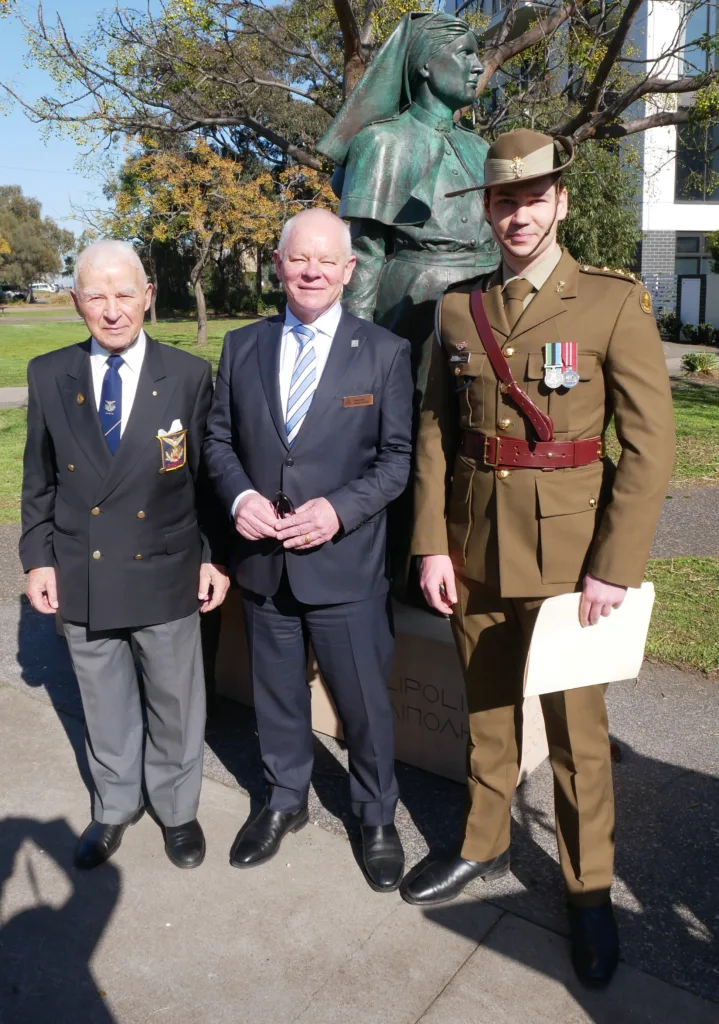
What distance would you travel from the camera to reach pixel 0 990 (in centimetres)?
235

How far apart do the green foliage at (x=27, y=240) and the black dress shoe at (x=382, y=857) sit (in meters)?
69.9

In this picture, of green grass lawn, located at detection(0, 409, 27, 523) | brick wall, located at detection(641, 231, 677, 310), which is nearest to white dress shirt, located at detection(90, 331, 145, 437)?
green grass lawn, located at detection(0, 409, 27, 523)

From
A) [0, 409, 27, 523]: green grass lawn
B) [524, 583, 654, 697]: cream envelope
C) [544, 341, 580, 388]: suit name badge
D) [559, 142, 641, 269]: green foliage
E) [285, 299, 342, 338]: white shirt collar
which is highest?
[559, 142, 641, 269]: green foliage

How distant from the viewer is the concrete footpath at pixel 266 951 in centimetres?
224

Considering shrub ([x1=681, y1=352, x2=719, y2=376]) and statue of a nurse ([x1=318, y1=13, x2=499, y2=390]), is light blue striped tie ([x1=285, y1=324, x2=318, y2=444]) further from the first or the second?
shrub ([x1=681, y1=352, x2=719, y2=376])

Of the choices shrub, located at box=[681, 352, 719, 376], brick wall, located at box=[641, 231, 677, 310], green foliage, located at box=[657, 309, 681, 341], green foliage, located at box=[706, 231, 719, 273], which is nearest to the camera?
shrub, located at box=[681, 352, 719, 376]

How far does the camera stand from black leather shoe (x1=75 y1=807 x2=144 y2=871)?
9.36 feet

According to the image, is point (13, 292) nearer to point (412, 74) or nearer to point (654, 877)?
point (412, 74)

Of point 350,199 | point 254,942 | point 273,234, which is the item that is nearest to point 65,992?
point 254,942

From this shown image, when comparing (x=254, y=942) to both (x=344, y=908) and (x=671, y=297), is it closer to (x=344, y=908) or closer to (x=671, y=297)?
(x=344, y=908)

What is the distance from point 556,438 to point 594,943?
4.31ft

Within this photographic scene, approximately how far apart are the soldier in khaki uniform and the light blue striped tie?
1.16ft

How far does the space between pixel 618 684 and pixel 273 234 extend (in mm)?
25068

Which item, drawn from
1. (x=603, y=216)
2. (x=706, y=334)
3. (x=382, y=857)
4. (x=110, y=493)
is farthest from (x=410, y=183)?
(x=706, y=334)
